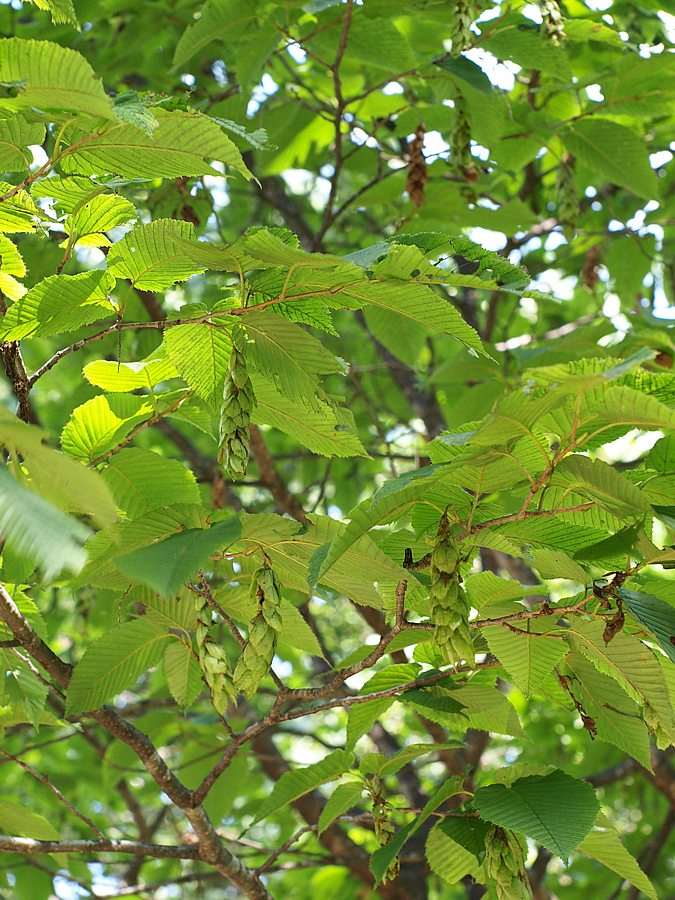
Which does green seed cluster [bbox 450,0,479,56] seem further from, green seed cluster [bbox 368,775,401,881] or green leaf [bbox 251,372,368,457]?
green seed cluster [bbox 368,775,401,881]

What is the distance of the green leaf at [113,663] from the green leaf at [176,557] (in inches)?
18.5

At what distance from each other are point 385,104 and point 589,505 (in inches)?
82.4

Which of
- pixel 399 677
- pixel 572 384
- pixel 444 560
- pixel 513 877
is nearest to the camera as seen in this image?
pixel 572 384

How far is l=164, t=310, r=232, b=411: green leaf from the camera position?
1.38m

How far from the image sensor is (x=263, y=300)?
130cm

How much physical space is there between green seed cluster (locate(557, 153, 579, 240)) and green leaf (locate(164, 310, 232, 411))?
1.85m

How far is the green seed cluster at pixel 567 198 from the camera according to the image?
2943 mm

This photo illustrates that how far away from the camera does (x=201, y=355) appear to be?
1.40 m

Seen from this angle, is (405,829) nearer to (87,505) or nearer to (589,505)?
(589,505)

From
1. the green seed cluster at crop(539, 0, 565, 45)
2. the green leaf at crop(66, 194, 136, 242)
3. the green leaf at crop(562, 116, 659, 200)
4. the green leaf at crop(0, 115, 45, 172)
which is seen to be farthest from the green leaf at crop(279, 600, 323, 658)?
the green leaf at crop(562, 116, 659, 200)

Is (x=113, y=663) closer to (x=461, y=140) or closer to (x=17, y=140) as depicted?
(x=17, y=140)

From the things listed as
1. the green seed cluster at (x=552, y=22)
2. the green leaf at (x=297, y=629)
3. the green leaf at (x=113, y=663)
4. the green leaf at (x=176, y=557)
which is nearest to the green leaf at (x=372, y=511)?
the green leaf at (x=176, y=557)

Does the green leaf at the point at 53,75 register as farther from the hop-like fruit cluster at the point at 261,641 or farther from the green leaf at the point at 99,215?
the hop-like fruit cluster at the point at 261,641

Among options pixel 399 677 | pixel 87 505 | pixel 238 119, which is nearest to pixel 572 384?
pixel 87 505
